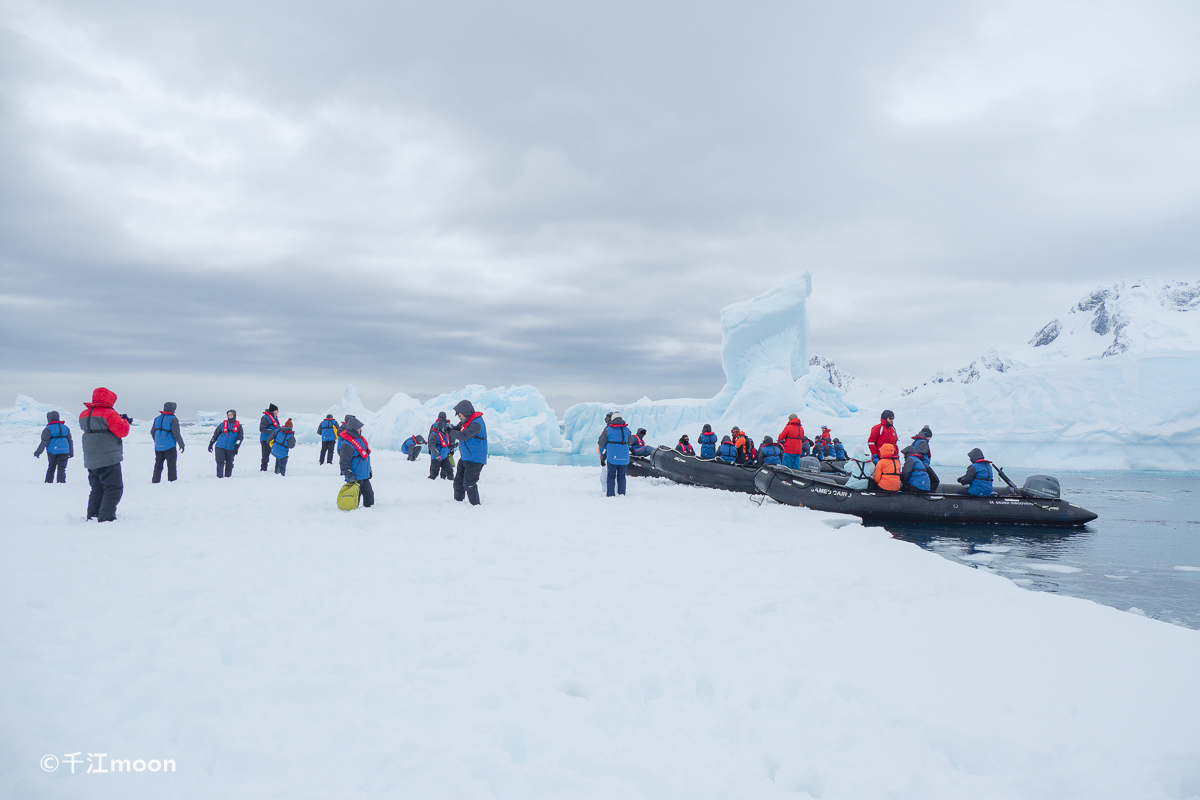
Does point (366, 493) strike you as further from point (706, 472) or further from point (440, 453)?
point (706, 472)

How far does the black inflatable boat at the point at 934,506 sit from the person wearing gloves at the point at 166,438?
40.5 ft

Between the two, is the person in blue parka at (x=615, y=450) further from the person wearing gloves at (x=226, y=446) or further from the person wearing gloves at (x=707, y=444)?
the person wearing gloves at (x=226, y=446)

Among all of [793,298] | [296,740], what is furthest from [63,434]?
[793,298]

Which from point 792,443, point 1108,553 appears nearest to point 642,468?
point 792,443

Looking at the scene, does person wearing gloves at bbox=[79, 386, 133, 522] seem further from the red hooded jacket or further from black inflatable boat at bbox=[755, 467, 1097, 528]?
the red hooded jacket

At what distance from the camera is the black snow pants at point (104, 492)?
696 cm

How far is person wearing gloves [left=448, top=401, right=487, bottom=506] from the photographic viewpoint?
870 cm

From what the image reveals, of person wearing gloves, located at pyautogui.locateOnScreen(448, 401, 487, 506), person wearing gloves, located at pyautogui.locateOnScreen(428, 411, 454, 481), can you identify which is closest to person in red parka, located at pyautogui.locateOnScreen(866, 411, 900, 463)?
person wearing gloves, located at pyautogui.locateOnScreen(448, 401, 487, 506)

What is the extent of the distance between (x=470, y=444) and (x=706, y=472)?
24.4 ft

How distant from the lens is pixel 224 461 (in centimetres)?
1310

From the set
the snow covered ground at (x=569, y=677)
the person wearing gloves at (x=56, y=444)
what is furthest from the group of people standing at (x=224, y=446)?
the snow covered ground at (x=569, y=677)

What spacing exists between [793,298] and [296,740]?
123ft

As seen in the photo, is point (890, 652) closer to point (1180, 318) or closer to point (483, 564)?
point (483, 564)

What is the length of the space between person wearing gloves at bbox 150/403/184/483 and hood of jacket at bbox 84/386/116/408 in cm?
421
